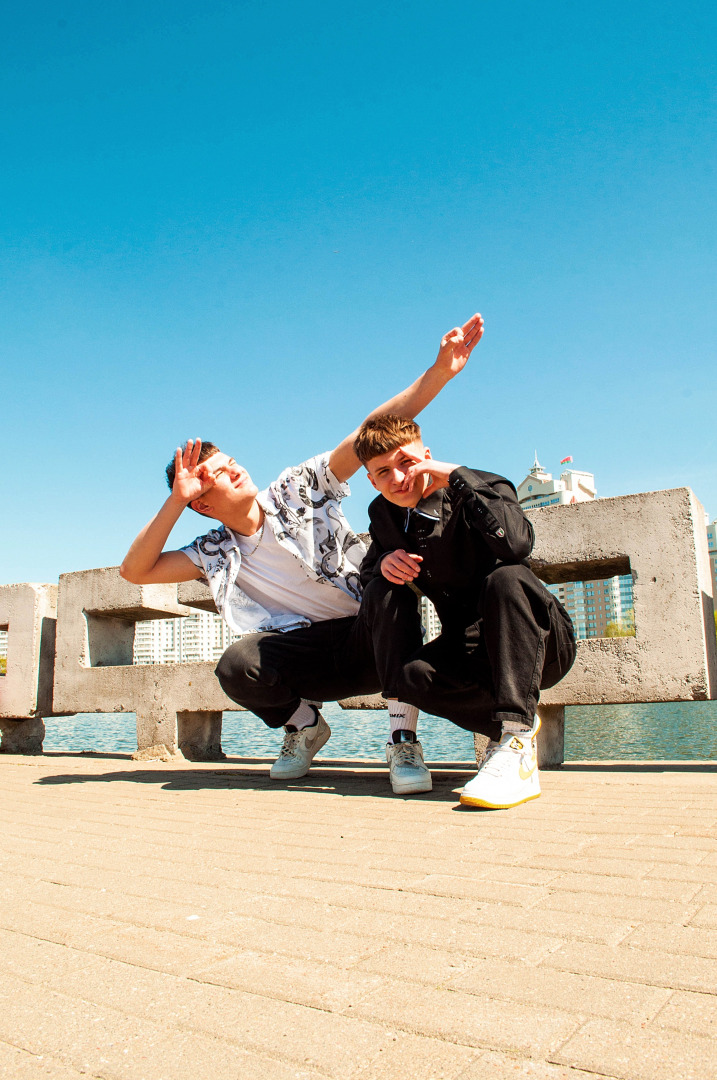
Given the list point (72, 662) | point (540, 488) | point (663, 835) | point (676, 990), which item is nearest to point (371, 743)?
point (72, 662)

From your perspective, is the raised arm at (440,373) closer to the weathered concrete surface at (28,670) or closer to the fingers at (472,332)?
the fingers at (472,332)

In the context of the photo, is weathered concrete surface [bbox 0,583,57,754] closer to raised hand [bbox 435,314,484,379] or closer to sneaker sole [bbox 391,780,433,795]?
sneaker sole [bbox 391,780,433,795]

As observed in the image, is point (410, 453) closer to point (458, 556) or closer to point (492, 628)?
point (458, 556)

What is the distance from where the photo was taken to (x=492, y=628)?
2615 mm

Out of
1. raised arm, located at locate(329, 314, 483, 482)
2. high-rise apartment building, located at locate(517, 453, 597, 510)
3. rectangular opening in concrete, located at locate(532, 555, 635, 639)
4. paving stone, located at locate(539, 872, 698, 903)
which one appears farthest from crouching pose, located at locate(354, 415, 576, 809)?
high-rise apartment building, located at locate(517, 453, 597, 510)

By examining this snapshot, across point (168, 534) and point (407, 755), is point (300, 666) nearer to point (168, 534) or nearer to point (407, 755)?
point (407, 755)

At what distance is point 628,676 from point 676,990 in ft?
8.00

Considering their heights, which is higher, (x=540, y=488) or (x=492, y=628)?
(x=540, y=488)

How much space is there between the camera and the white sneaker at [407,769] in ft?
9.21

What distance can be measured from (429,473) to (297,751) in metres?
1.38

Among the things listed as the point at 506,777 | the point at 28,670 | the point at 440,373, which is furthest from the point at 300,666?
the point at 28,670

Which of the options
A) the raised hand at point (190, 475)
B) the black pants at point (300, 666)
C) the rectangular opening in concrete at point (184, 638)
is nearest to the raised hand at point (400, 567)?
the black pants at point (300, 666)

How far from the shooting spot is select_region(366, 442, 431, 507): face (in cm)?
300

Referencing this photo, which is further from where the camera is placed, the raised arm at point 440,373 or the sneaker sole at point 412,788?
the raised arm at point 440,373
